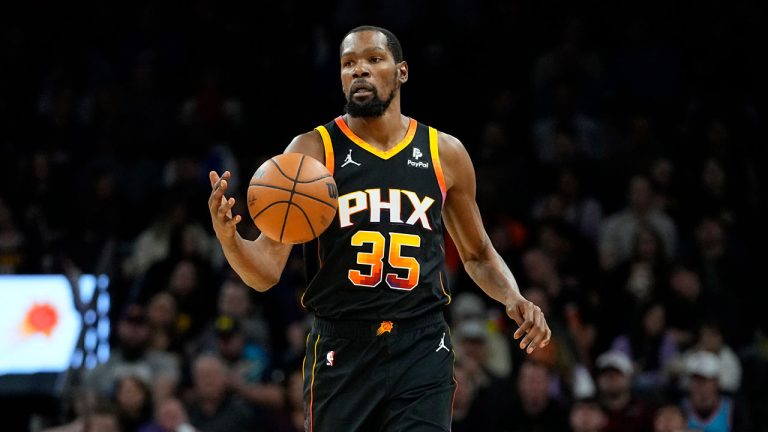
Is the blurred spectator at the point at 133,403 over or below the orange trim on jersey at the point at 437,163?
below

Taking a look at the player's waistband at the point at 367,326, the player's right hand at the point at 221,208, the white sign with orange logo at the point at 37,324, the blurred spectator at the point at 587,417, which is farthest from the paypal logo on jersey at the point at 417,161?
the white sign with orange logo at the point at 37,324

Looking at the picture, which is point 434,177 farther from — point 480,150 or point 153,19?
point 153,19

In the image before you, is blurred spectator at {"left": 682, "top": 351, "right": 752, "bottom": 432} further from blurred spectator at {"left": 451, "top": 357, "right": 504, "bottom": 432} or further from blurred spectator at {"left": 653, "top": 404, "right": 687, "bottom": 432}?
blurred spectator at {"left": 451, "top": 357, "right": 504, "bottom": 432}

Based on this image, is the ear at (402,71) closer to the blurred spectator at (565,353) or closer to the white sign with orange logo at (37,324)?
the blurred spectator at (565,353)

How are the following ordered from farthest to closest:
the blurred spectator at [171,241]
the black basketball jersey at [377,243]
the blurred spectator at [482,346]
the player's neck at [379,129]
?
the blurred spectator at [171,241] < the blurred spectator at [482,346] < the player's neck at [379,129] < the black basketball jersey at [377,243]

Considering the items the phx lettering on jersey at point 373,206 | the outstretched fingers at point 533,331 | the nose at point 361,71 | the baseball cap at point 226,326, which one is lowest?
the baseball cap at point 226,326

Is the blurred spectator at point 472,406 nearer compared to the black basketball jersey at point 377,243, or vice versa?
the black basketball jersey at point 377,243

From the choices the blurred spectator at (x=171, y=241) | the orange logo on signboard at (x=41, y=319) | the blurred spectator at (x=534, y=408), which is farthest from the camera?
the blurred spectator at (x=171, y=241)

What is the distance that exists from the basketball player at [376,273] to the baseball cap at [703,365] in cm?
493

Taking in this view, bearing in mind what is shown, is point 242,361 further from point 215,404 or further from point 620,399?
point 620,399

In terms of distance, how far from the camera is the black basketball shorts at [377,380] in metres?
5.33

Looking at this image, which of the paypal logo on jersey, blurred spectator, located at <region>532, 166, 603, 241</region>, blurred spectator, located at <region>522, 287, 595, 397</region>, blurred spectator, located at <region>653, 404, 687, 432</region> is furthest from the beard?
blurred spectator, located at <region>532, 166, 603, 241</region>

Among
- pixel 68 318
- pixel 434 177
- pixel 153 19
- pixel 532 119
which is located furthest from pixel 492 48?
pixel 434 177

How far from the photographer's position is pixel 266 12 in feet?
50.8
